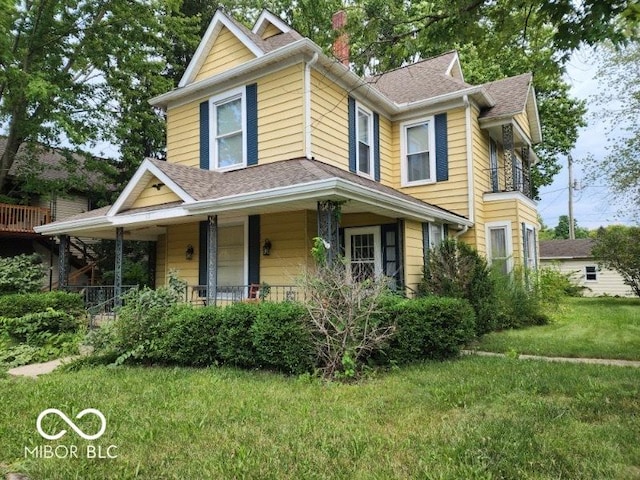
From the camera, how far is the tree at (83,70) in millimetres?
14703

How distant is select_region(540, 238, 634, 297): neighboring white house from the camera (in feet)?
94.2

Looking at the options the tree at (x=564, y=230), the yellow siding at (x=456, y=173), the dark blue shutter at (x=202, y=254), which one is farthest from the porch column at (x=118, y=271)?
the tree at (x=564, y=230)

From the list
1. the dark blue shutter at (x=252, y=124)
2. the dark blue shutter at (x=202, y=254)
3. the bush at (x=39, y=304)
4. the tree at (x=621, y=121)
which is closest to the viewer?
the bush at (x=39, y=304)

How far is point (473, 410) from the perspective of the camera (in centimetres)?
444

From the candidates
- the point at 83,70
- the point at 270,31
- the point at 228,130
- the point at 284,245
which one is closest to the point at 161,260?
the point at 228,130

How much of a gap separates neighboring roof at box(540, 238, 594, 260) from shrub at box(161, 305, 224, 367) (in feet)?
99.8

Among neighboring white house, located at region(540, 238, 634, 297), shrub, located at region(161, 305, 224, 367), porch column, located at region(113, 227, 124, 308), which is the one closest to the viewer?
shrub, located at region(161, 305, 224, 367)

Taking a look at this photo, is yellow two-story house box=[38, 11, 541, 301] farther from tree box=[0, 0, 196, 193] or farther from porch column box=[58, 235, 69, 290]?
tree box=[0, 0, 196, 193]

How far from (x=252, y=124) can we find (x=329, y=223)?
14.6 feet

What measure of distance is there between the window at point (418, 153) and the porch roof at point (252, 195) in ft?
5.39

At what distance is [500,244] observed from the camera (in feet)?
41.8

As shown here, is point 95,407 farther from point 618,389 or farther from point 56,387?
point 618,389

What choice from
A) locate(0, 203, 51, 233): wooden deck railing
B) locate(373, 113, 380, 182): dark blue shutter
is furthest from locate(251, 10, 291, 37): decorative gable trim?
locate(0, 203, 51, 233): wooden deck railing

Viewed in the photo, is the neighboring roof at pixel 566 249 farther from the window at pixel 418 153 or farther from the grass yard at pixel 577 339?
the window at pixel 418 153
